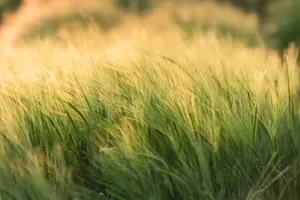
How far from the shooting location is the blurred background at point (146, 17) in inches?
184

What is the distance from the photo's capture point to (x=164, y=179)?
1376 millimetres

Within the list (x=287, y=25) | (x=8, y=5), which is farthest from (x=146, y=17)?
(x=8, y=5)

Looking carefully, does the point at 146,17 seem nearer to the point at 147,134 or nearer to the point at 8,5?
the point at 8,5

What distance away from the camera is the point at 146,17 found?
5375mm

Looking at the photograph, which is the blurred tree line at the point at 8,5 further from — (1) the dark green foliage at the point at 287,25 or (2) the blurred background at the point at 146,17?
(1) the dark green foliage at the point at 287,25

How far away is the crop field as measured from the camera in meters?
1.34

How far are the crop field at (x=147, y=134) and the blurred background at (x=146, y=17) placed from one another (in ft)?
9.22

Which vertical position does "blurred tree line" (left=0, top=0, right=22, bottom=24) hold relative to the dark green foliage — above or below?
above

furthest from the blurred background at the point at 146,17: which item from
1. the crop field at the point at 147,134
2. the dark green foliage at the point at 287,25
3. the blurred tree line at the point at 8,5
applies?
the crop field at the point at 147,134

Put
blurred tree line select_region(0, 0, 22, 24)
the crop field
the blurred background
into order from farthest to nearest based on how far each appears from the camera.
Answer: blurred tree line select_region(0, 0, 22, 24), the blurred background, the crop field

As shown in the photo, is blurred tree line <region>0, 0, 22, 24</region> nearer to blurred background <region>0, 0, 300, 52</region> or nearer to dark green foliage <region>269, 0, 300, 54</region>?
blurred background <region>0, 0, 300, 52</region>

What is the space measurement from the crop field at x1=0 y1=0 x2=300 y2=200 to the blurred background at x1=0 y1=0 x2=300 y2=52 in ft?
9.22

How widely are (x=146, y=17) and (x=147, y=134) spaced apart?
4.03 m

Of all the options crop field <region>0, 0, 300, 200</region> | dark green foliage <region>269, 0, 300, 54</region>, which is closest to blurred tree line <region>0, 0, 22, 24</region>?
dark green foliage <region>269, 0, 300, 54</region>
